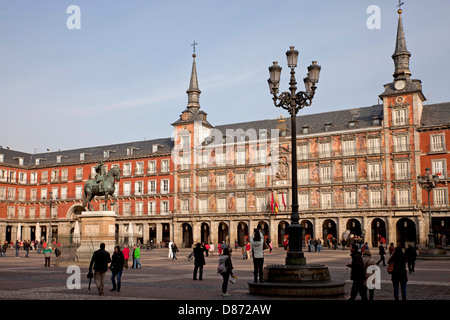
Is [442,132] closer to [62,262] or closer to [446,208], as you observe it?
[446,208]

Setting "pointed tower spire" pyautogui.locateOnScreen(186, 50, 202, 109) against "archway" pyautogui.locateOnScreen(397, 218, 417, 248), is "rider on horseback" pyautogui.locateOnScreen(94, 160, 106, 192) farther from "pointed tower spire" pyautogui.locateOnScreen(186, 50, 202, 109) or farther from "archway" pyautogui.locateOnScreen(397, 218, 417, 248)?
"pointed tower spire" pyautogui.locateOnScreen(186, 50, 202, 109)

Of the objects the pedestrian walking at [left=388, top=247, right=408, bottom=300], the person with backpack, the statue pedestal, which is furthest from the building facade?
the pedestrian walking at [left=388, top=247, right=408, bottom=300]

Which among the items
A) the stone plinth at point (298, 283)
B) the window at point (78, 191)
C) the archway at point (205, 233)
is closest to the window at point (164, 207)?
the archway at point (205, 233)

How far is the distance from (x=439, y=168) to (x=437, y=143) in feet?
8.54

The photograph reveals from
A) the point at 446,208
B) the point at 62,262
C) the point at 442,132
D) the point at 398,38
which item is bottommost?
the point at 62,262

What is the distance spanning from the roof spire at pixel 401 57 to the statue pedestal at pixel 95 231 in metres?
39.4

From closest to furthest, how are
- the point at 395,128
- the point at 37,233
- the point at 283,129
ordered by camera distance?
the point at 395,128 → the point at 283,129 → the point at 37,233

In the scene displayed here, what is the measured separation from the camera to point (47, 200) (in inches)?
2896

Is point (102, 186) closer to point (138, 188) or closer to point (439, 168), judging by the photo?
point (439, 168)

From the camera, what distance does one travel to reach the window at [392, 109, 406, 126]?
51969mm

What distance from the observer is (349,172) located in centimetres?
5428

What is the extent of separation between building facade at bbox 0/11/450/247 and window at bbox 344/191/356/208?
11 cm

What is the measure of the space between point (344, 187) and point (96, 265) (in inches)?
1725

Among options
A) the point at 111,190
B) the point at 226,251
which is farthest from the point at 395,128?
the point at 226,251
